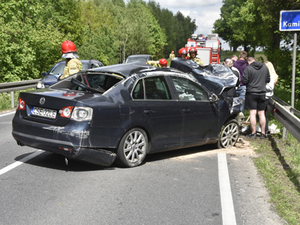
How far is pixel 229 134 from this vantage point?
8578 millimetres

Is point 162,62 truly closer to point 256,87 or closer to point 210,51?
point 256,87

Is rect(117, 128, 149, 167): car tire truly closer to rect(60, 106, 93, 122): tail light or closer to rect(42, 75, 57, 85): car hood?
rect(60, 106, 93, 122): tail light

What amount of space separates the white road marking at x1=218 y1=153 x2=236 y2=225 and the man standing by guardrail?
2.97 m

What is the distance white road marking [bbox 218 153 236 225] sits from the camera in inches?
177

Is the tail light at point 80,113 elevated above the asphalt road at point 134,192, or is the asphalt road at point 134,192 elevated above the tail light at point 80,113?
the tail light at point 80,113

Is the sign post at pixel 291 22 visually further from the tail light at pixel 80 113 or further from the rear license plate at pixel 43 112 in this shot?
the rear license plate at pixel 43 112

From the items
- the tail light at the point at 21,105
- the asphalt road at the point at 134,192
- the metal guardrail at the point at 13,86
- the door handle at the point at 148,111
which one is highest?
the tail light at the point at 21,105

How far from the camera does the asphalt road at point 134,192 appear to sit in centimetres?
443

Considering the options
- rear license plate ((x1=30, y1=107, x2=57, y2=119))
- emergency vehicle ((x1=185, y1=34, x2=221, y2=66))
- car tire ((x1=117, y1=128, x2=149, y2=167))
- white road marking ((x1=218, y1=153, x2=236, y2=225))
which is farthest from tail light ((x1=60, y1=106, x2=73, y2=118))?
emergency vehicle ((x1=185, y1=34, x2=221, y2=66))

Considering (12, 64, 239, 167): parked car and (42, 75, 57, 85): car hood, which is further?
(42, 75, 57, 85): car hood

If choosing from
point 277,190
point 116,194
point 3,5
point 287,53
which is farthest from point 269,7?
point 3,5

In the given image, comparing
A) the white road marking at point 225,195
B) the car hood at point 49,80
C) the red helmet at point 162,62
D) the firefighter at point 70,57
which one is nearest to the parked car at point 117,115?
the white road marking at point 225,195

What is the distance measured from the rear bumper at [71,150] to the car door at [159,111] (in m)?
0.90

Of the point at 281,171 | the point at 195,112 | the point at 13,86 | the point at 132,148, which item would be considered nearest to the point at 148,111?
the point at 132,148
